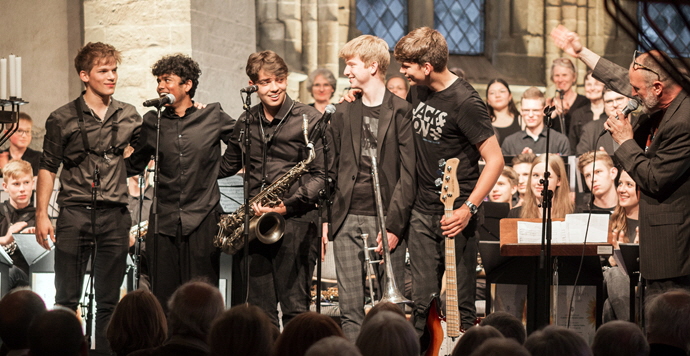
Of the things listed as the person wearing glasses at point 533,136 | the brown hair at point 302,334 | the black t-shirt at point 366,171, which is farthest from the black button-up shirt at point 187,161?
the person wearing glasses at point 533,136

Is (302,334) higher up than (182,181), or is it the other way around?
(182,181)

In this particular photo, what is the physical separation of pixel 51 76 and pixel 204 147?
4.37 m

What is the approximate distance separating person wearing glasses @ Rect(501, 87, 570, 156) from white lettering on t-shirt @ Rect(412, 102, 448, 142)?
404 centimetres

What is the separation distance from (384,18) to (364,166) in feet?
25.2

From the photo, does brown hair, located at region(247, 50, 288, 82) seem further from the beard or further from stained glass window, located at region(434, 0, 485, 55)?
stained glass window, located at region(434, 0, 485, 55)

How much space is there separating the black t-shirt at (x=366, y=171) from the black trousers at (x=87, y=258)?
5.50ft

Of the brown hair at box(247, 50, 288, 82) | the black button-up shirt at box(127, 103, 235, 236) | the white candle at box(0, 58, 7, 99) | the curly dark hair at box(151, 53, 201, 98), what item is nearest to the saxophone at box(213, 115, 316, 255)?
the black button-up shirt at box(127, 103, 235, 236)

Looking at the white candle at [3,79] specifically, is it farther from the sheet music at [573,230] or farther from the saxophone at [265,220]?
the sheet music at [573,230]

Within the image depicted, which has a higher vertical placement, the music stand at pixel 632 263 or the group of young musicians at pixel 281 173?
the group of young musicians at pixel 281 173

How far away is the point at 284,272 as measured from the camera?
16.6 feet

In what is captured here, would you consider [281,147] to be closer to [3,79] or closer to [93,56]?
[93,56]

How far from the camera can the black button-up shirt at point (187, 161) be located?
5305mm

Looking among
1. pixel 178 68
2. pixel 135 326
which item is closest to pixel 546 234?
pixel 178 68

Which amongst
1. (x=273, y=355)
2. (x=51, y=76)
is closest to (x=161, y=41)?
(x=51, y=76)
